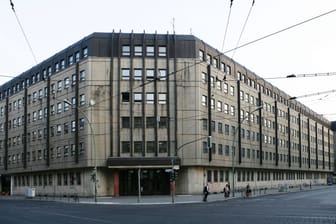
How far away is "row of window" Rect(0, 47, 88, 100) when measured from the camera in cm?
5719

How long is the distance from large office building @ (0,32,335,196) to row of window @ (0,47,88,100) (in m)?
0.16

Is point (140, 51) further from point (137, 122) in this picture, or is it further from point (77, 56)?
point (77, 56)

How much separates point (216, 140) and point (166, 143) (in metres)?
8.60

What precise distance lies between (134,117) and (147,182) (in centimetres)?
772

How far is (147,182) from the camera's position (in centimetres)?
5497

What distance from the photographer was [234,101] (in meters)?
66.2

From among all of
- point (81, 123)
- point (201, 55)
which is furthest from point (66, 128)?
point (201, 55)

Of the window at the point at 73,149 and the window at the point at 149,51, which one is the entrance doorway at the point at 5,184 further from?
the window at the point at 149,51

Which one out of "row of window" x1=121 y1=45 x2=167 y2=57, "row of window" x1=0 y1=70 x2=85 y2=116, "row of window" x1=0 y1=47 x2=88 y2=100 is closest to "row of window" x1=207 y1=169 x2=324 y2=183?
"row of window" x1=121 y1=45 x2=167 y2=57

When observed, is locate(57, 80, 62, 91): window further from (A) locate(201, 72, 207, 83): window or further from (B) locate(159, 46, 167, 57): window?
(A) locate(201, 72, 207, 83): window

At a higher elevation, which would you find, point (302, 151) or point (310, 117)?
point (310, 117)

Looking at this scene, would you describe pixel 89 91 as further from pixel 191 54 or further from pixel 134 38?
pixel 191 54

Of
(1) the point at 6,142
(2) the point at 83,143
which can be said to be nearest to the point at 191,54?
(2) the point at 83,143

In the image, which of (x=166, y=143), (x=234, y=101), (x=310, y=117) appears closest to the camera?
(x=166, y=143)
